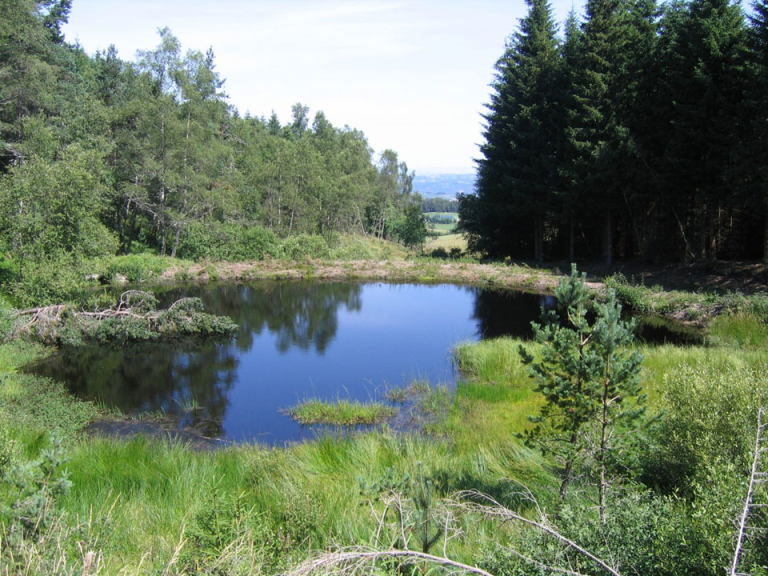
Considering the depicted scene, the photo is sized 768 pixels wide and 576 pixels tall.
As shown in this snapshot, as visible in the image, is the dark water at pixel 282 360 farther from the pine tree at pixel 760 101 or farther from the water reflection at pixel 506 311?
the pine tree at pixel 760 101

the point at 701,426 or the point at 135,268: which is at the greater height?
the point at 135,268

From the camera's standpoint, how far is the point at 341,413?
9.95 meters

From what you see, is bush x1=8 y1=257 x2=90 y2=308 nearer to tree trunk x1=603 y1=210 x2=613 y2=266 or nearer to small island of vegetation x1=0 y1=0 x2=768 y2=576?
small island of vegetation x1=0 y1=0 x2=768 y2=576

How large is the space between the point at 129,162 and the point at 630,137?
86.7 ft

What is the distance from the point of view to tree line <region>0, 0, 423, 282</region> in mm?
14430

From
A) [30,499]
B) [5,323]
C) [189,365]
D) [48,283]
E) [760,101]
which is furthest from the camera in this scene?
[760,101]

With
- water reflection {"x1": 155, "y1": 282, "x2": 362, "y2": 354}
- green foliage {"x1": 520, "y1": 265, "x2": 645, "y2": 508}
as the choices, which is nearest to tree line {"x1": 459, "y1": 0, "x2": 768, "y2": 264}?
water reflection {"x1": 155, "y1": 282, "x2": 362, "y2": 354}

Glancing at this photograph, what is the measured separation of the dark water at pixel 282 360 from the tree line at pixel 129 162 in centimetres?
409

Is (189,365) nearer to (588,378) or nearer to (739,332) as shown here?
(588,378)

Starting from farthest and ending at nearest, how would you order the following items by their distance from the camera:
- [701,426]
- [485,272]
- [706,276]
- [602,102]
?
[485,272]
[602,102]
[706,276]
[701,426]

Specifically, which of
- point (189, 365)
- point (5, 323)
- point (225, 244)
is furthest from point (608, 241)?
point (5, 323)

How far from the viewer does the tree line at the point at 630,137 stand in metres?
18.5

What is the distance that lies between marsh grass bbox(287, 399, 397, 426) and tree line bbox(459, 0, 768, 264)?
47.9ft

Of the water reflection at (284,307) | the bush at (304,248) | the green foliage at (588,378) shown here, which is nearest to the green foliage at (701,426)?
the green foliage at (588,378)
